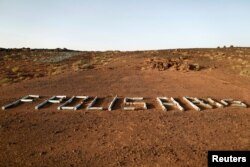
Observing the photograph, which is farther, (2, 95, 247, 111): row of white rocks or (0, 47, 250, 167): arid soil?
(2, 95, 247, 111): row of white rocks

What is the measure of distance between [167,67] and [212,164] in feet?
53.0

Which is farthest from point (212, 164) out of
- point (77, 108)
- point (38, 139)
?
point (77, 108)

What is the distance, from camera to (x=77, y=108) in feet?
39.6

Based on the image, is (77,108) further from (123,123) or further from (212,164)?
(212,164)

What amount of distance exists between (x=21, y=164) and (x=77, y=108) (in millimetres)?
4985

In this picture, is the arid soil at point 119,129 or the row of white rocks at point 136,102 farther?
the row of white rocks at point 136,102

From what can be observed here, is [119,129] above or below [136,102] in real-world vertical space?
below

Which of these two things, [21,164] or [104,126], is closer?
[21,164]

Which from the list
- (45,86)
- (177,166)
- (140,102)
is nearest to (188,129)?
(177,166)

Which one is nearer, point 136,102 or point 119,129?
point 119,129

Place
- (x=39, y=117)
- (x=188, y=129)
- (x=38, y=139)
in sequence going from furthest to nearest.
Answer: (x=39, y=117), (x=188, y=129), (x=38, y=139)

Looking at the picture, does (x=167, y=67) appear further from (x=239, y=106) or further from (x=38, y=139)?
(x=38, y=139)

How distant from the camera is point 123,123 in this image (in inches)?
408

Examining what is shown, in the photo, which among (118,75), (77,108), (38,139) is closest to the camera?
(38,139)
